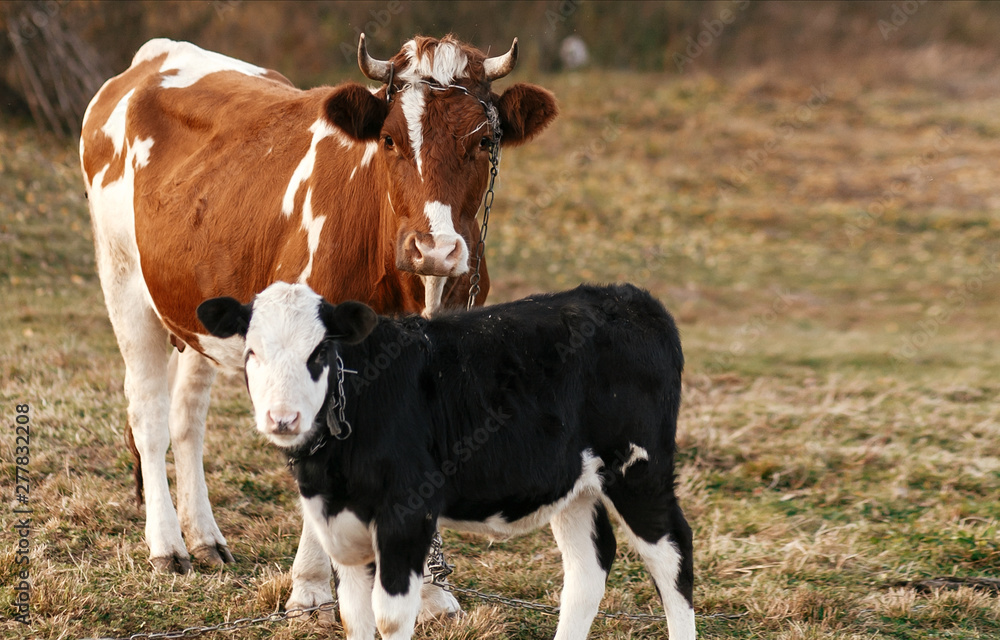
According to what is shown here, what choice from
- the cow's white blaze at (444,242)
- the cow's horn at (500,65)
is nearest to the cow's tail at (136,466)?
the cow's white blaze at (444,242)

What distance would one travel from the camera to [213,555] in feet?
18.3

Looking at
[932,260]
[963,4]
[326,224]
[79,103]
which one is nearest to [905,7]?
[963,4]

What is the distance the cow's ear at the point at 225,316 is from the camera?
3621 mm

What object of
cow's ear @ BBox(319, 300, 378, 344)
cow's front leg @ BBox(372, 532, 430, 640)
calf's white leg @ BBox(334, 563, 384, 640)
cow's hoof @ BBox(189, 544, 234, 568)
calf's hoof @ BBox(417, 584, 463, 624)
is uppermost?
cow's ear @ BBox(319, 300, 378, 344)

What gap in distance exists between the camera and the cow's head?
4415 mm

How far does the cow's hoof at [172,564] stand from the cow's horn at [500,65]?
289 centimetres

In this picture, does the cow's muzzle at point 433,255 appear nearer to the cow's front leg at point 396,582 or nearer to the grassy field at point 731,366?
the cow's front leg at point 396,582

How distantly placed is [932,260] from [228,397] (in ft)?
35.8

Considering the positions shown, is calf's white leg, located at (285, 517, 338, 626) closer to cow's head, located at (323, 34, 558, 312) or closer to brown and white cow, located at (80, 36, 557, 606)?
brown and white cow, located at (80, 36, 557, 606)

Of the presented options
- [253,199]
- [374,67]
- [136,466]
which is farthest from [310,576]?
[374,67]

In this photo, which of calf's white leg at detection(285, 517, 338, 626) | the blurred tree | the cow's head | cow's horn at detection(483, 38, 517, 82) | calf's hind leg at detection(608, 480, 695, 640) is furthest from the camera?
the blurred tree

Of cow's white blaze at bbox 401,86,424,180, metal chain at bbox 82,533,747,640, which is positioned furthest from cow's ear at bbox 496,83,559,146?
metal chain at bbox 82,533,747,640

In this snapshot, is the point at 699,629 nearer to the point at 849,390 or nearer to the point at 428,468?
the point at 428,468

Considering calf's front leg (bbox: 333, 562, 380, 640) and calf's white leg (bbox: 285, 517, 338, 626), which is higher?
calf's front leg (bbox: 333, 562, 380, 640)
